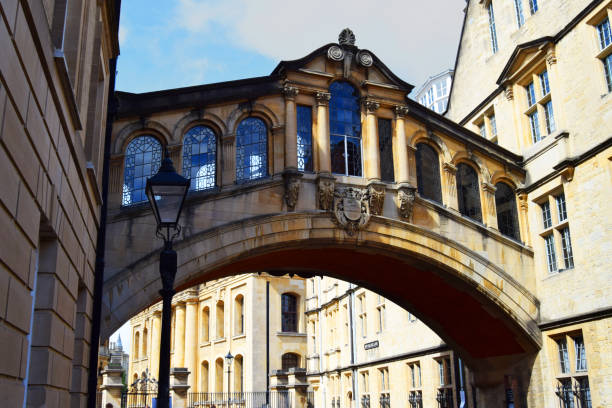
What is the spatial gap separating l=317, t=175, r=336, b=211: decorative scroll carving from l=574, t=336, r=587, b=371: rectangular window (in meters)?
6.47

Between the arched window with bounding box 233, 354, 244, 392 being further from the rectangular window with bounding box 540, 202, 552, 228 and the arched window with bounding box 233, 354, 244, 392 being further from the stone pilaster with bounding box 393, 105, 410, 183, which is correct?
the stone pilaster with bounding box 393, 105, 410, 183

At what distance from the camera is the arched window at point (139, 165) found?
47.3ft

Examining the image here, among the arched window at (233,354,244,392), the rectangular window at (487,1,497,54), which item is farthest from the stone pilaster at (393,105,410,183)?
the arched window at (233,354,244,392)

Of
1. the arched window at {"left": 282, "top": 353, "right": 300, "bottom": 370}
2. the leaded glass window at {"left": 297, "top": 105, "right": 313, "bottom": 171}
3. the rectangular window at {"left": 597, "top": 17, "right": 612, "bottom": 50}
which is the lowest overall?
the arched window at {"left": 282, "top": 353, "right": 300, "bottom": 370}

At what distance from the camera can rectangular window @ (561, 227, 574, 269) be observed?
1617 centimetres

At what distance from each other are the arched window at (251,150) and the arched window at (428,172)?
401 centimetres

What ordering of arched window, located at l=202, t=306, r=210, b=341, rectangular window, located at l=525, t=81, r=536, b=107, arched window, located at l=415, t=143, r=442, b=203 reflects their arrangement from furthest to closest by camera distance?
1. arched window, located at l=202, t=306, r=210, b=341
2. rectangular window, located at l=525, t=81, r=536, b=107
3. arched window, located at l=415, t=143, r=442, b=203

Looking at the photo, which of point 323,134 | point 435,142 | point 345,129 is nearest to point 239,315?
point 435,142

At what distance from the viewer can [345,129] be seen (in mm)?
16703

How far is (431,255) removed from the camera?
54.0 feet

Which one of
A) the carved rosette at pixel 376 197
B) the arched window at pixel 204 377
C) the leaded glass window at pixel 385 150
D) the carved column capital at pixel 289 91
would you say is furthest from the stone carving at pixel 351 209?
the arched window at pixel 204 377

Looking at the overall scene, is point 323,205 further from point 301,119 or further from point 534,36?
point 534,36

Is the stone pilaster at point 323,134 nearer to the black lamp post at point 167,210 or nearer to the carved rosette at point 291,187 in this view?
the carved rosette at point 291,187

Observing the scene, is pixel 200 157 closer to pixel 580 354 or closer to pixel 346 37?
pixel 346 37
